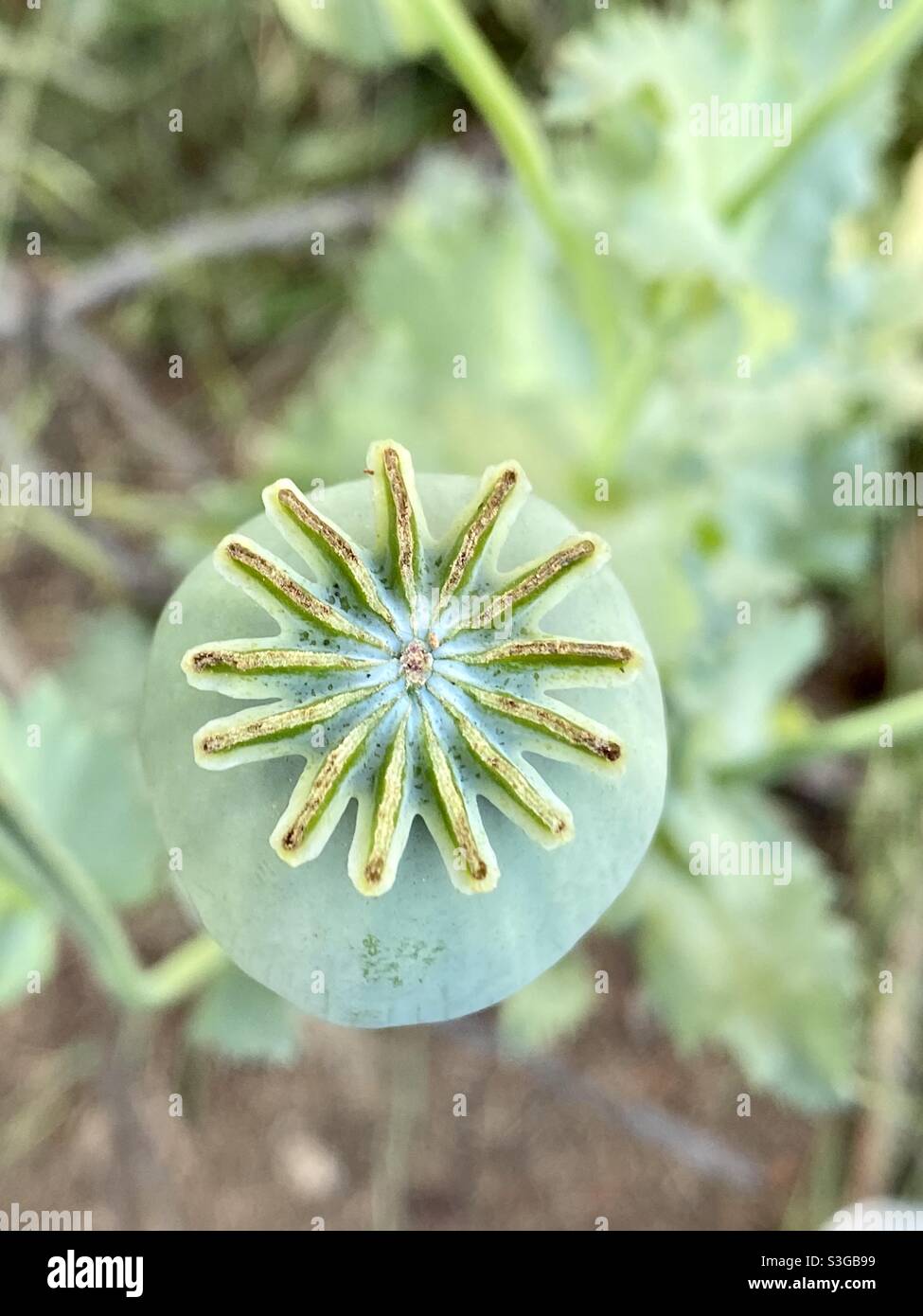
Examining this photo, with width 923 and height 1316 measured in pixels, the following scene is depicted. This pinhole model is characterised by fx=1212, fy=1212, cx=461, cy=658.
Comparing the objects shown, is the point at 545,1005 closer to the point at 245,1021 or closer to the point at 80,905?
the point at 245,1021

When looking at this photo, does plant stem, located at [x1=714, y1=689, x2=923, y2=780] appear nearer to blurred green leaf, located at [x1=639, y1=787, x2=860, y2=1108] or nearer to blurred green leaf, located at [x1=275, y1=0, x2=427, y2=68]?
blurred green leaf, located at [x1=639, y1=787, x2=860, y2=1108]

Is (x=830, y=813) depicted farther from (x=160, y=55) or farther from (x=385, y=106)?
(x=160, y=55)

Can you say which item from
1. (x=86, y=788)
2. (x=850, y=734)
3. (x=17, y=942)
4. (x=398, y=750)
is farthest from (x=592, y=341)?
(x=398, y=750)

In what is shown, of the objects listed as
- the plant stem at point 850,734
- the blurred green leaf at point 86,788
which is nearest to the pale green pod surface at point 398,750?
the plant stem at point 850,734

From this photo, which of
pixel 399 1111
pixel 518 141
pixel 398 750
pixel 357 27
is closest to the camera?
pixel 398 750
